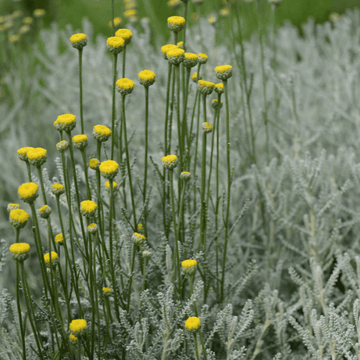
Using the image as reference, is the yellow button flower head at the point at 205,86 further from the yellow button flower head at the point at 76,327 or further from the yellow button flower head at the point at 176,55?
the yellow button flower head at the point at 76,327

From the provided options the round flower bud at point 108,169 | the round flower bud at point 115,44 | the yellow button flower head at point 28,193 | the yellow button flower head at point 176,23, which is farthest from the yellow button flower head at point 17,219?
the yellow button flower head at point 176,23

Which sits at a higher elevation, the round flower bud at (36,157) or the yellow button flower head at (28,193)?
the round flower bud at (36,157)

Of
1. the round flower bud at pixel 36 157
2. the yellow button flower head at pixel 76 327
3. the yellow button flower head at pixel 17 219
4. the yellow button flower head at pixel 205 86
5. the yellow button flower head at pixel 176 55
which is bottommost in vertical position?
the yellow button flower head at pixel 76 327

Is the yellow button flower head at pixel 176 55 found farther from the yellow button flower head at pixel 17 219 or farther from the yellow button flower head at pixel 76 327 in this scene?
the yellow button flower head at pixel 76 327

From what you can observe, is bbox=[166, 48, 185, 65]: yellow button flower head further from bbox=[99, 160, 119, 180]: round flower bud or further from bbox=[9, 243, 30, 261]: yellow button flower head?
bbox=[9, 243, 30, 261]: yellow button flower head

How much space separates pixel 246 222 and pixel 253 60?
0.92 metres

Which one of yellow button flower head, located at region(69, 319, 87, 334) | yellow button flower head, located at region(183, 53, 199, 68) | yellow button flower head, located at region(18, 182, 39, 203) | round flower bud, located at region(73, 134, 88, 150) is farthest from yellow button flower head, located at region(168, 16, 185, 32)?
yellow button flower head, located at region(69, 319, 87, 334)

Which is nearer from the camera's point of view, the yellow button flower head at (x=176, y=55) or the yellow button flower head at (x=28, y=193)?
the yellow button flower head at (x=28, y=193)

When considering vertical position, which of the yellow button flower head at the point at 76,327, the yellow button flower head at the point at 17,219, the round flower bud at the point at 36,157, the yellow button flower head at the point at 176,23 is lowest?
the yellow button flower head at the point at 76,327

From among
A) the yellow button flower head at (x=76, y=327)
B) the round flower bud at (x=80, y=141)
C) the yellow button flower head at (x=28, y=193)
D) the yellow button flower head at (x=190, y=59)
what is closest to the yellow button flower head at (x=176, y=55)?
the yellow button flower head at (x=190, y=59)

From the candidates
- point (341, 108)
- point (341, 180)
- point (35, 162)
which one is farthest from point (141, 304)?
point (341, 108)

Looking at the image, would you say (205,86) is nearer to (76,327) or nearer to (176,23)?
(176,23)

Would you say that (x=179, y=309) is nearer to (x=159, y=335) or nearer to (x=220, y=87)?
(x=159, y=335)

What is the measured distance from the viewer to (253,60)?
1938 millimetres
